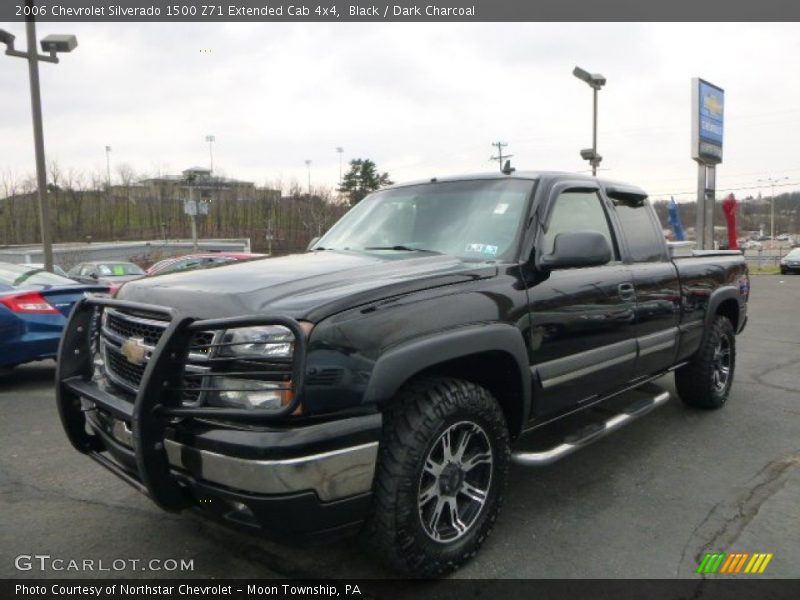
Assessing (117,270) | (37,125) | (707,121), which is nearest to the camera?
(37,125)

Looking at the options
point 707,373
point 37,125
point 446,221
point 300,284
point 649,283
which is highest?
point 37,125

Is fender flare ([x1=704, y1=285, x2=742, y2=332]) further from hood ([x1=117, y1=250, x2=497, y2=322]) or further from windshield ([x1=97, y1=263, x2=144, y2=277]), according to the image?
windshield ([x1=97, y1=263, x2=144, y2=277])

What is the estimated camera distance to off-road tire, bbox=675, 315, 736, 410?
5.08 meters

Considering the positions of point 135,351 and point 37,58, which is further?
point 37,58

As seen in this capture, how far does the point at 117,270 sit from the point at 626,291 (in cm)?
1573

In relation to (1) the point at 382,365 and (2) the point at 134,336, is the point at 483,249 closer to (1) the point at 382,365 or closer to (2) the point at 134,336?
(1) the point at 382,365

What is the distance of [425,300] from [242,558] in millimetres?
1524

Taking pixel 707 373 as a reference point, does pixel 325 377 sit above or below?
above

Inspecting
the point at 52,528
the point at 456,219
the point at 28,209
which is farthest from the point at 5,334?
the point at 28,209

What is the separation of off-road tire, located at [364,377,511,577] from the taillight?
17.3 ft

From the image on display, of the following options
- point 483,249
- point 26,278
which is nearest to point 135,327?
point 483,249

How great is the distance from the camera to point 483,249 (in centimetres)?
332

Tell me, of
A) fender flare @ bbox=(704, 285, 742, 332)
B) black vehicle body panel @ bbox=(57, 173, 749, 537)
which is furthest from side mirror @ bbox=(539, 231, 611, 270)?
fender flare @ bbox=(704, 285, 742, 332)

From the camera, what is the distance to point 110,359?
2.97 metres
